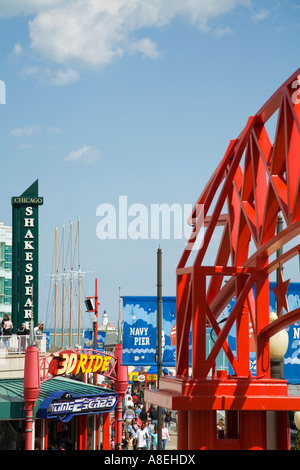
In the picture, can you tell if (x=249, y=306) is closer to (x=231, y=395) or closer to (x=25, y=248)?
(x=231, y=395)

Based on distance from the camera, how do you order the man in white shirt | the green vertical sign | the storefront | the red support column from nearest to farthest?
1. the storefront
2. the man in white shirt
3. the red support column
4. the green vertical sign

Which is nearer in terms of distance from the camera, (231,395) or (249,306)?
(231,395)

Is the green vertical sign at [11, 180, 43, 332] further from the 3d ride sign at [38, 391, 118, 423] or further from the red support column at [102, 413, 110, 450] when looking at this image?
the 3d ride sign at [38, 391, 118, 423]

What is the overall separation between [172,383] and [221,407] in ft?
4.54

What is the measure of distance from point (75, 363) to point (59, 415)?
8.34ft

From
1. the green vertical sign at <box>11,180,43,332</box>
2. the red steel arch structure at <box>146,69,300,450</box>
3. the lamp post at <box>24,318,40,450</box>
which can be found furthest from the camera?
the green vertical sign at <box>11,180,43,332</box>

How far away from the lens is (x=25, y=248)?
42062 mm

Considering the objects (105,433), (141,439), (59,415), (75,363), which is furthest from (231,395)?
(105,433)

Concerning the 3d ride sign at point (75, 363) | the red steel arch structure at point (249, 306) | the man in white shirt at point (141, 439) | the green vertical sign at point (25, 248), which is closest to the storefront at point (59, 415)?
the 3d ride sign at point (75, 363)

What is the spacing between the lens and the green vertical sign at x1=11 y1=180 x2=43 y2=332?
137ft

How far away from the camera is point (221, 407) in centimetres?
1414

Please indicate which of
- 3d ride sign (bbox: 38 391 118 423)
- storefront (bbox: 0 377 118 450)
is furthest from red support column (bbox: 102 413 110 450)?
3d ride sign (bbox: 38 391 118 423)

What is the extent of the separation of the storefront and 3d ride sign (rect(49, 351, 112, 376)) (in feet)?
2.40
